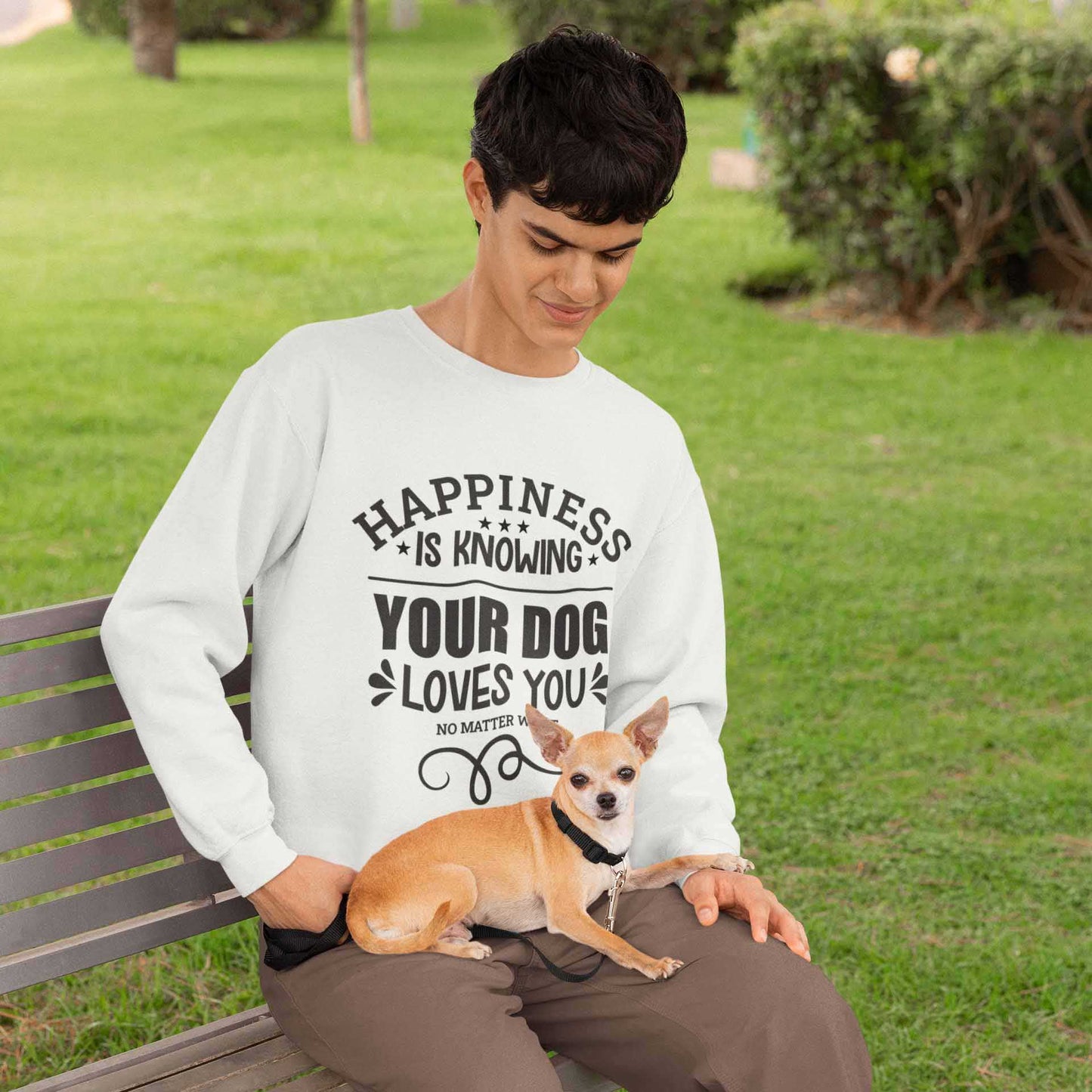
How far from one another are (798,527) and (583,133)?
4.58 metres

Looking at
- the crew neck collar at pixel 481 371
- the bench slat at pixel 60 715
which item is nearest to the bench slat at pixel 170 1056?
the bench slat at pixel 60 715

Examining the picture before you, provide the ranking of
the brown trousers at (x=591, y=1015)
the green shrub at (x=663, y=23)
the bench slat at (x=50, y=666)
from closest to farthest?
the brown trousers at (x=591, y=1015)
the bench slat at (x=50, y=666)
the green shrub at (x=663, y=23)

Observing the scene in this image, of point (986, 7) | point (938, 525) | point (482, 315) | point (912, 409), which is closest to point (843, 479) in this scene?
point (938, 525)

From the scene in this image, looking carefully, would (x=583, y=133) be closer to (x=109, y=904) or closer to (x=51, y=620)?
(x=51, y=620)

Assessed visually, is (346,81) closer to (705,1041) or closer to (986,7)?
(986,7)

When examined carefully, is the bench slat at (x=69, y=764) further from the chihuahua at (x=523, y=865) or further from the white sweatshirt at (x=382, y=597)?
the chihuahua at (x=523, y=865)

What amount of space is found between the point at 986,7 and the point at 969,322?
2.00 meters

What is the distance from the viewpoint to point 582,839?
213 centimetres

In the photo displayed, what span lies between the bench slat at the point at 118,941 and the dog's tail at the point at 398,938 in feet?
1.86

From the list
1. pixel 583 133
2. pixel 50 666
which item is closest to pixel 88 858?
pixel 50 666

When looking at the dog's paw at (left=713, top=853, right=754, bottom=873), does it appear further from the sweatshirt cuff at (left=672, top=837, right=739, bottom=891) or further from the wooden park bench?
the wooden park bench

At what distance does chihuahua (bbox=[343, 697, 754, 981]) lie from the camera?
204 centimetres

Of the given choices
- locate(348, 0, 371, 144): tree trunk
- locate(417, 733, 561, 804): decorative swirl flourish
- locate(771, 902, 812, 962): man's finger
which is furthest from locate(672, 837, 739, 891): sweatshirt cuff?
locate(348, 0, 371, 144): tree trunk

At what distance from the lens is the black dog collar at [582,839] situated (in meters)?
2.12
